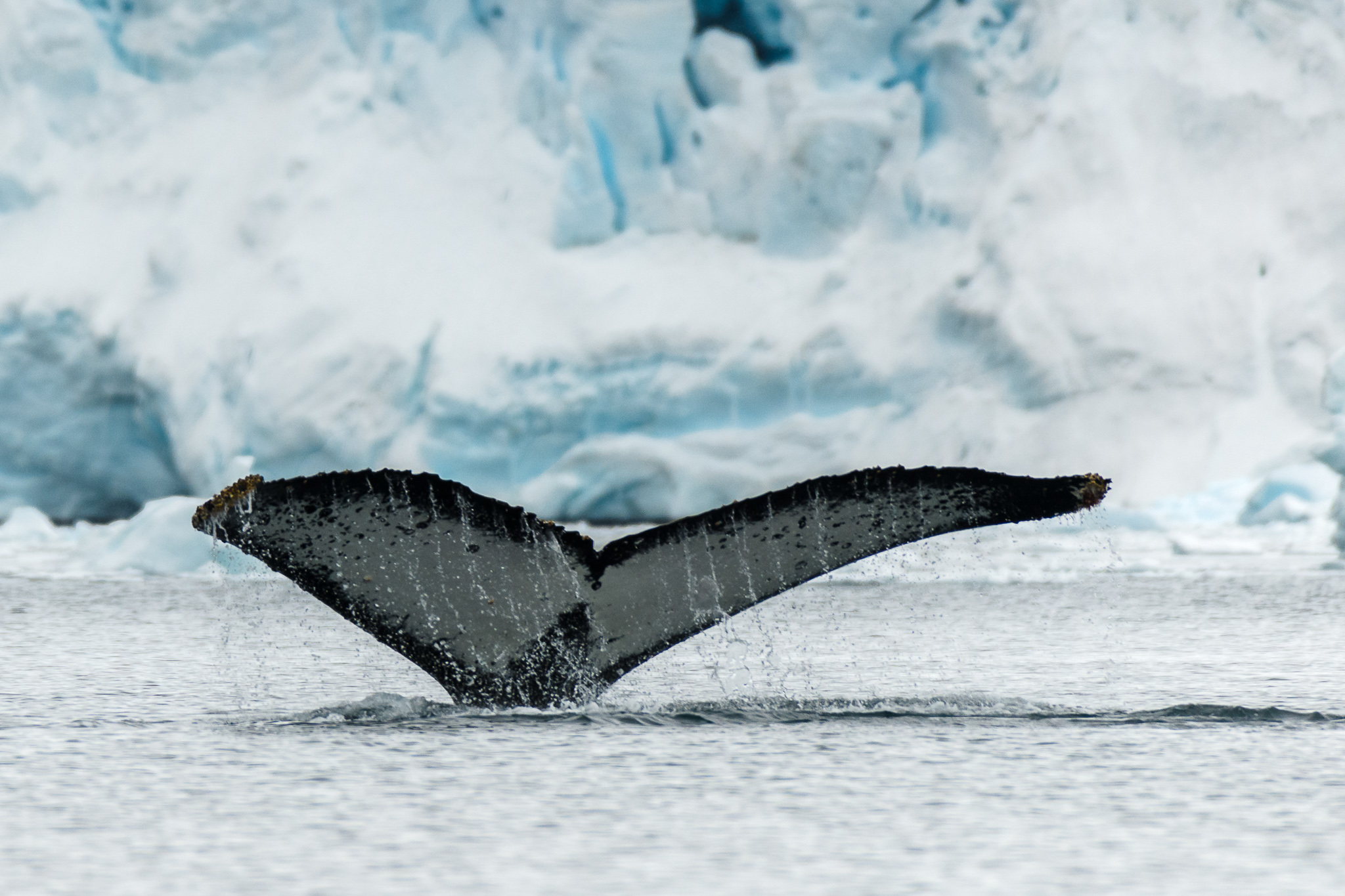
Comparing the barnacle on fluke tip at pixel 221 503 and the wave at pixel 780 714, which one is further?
the wave at pixel 780 714

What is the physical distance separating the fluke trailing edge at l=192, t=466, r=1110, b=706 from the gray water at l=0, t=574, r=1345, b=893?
394 millimetres

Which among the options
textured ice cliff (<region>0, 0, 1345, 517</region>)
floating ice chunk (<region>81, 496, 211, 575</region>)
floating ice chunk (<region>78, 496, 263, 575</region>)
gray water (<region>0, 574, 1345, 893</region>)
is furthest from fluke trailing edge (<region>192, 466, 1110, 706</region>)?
textured ice cliff (<region>0, 0, 1345, 517</region>)

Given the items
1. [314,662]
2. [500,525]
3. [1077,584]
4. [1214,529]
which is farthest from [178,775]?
[1214,529]

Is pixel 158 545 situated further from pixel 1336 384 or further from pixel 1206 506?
pixel 1206 506

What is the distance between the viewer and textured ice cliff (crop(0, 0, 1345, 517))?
70.0 feet

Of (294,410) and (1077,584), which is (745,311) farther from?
(1077,584)

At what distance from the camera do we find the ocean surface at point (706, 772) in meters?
3.85

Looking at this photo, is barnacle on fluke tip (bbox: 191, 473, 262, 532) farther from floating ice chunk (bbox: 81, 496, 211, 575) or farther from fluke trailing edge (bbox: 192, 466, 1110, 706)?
floating ice chunk (bbox: 81, 496, 211, 575)

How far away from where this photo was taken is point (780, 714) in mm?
6340

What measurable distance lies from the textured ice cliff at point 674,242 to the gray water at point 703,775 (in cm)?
1231

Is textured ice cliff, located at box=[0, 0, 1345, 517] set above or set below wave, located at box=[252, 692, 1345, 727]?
above

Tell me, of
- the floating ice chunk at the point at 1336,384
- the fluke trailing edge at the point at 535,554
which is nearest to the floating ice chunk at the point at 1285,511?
the floating ice chunk at the point at 1336,384

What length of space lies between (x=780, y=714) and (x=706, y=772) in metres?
1.29

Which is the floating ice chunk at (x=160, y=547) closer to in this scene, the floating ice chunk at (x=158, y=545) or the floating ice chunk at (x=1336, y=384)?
the floating ice chunk at (x=158, y=545)
